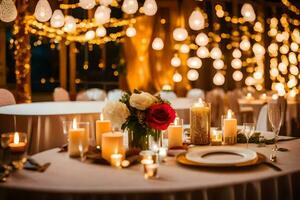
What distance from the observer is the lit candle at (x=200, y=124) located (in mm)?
2020

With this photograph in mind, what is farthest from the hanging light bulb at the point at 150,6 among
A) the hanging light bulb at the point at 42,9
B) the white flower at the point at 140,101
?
the white flower at the point at 140,101

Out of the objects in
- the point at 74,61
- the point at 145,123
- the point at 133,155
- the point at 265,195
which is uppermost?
the point at 74,61

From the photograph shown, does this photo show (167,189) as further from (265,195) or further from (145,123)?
(145,123)

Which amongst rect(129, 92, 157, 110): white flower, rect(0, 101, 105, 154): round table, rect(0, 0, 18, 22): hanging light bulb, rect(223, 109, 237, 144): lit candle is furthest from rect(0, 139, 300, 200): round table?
rect(0, 0, 18, 22): hanging light bulb

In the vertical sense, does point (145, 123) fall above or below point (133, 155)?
above

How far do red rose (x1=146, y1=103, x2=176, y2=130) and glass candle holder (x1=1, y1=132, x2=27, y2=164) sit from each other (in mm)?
544

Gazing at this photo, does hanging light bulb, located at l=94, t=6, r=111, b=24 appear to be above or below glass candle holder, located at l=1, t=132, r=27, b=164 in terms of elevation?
above

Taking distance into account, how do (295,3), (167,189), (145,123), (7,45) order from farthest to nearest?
(295,3) < (7,45) < (145,123) < (167,189)

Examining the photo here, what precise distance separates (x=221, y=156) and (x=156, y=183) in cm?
47

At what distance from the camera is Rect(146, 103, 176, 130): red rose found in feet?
5.64

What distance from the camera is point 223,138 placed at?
82.0 inches

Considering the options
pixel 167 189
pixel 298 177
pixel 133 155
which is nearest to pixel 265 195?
pixel 298 177

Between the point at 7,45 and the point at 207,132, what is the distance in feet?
26.4

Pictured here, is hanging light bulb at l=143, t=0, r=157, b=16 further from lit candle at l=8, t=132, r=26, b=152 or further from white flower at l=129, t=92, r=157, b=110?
lit candle at l=8, t=132, r=26, b=152
